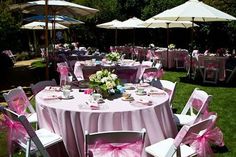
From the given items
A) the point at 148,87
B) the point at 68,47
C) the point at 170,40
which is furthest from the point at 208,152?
the point at 170,40

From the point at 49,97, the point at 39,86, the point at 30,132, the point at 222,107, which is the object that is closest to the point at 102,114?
the point at 30,132

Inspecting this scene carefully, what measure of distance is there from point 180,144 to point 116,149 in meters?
0.75

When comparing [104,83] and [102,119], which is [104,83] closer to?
[104,83]

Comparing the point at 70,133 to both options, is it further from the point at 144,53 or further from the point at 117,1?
the point at 117,1

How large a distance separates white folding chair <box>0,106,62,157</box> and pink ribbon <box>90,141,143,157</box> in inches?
31.6

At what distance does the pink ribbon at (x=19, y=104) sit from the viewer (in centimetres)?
557

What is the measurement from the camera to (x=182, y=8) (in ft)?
38.0

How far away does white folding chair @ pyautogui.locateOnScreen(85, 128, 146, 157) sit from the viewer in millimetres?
3582

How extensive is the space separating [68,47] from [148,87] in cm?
1508

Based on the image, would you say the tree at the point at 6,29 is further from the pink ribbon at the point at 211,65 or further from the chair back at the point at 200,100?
the chair back at the point at 200,100

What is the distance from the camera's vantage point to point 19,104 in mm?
5770

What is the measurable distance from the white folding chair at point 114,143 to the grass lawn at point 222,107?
7.79 ft

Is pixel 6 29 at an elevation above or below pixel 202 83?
above

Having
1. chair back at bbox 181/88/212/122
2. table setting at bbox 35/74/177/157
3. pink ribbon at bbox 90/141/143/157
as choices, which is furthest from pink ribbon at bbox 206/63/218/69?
pink ribbon at bbox 90/141/143/157
